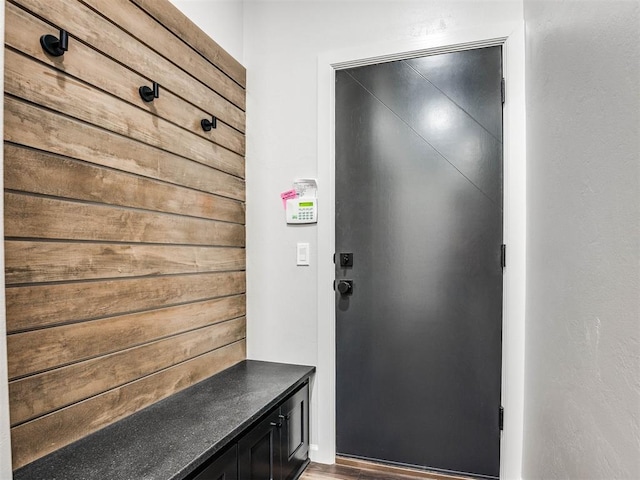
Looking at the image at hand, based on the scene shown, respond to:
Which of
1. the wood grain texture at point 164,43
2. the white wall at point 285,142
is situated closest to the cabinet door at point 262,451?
the white wall at point 285,142

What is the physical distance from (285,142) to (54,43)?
1266 millimetres

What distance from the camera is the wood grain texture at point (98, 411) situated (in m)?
1.12

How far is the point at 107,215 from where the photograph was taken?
54.8 inches

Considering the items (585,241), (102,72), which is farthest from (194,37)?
(585,241)

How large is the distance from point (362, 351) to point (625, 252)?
4.79 ft

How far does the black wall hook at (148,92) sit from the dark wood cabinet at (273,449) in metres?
1.38

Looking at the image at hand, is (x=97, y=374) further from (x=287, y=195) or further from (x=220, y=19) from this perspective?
(x=220, y=19)

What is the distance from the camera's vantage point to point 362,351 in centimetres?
213

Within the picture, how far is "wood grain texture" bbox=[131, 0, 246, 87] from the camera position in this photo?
1623 millimetres

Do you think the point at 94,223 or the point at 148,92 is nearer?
the point at 94,223

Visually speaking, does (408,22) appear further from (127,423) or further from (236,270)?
(127,423)

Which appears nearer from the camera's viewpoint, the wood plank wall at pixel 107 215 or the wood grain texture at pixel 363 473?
the wood plank wall at pixel 107 215

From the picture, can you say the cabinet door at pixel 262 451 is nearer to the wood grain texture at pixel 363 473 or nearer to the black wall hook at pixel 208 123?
the wood grain texture at pixel 363 473

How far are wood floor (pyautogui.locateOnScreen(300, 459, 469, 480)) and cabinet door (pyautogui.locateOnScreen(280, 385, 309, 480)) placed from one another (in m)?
0.08
